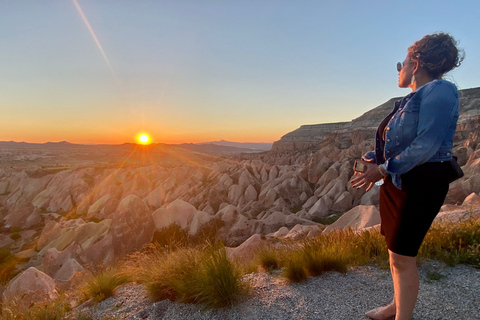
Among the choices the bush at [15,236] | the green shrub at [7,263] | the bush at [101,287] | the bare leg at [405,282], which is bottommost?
the bush at [15,236]

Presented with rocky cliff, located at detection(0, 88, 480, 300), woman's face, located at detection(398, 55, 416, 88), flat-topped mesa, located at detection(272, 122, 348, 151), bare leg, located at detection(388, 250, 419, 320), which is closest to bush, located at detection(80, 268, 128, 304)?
bare leg, located at detection(388, 250, 419, 320)

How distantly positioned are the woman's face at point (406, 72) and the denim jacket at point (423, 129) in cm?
20

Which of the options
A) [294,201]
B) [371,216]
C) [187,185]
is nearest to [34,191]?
[187,185]

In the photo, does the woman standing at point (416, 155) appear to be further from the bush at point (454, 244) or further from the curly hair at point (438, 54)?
the bush at point (454, 244)

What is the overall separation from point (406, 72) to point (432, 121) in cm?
61

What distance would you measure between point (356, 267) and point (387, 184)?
86.0 inches

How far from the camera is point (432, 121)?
6.00 feet

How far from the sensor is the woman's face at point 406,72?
7.18 feet

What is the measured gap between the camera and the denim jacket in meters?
1.83

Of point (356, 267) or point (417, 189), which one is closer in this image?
point (417, 189)

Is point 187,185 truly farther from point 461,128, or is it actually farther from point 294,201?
point 461,128

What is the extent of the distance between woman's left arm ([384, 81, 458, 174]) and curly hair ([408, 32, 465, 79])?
0.83 feet

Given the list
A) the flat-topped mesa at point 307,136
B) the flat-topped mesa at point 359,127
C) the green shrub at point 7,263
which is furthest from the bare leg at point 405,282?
the flat-topped mesa at point 307,136

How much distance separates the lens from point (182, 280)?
3336mm
